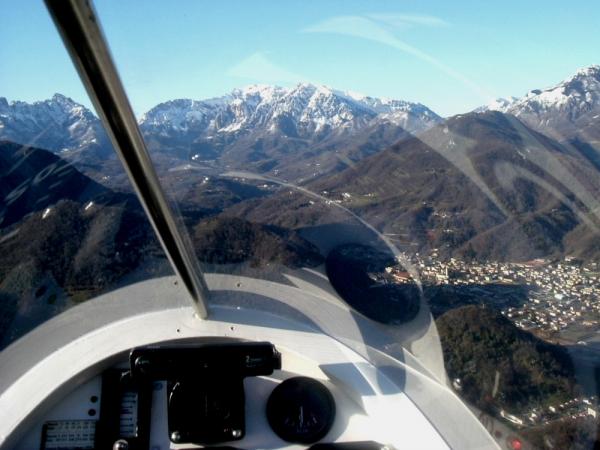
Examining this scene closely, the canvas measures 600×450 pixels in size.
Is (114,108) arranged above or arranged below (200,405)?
above

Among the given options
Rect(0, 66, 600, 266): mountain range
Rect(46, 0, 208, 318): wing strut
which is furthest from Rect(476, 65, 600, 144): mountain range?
Rect(46, 0, 208, 318): wing strut

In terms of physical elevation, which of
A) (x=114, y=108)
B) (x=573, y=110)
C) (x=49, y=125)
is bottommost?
(x=114, y=108)

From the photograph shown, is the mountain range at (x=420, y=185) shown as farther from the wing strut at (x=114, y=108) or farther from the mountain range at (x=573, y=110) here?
the mountain range at (x=573, y=110)

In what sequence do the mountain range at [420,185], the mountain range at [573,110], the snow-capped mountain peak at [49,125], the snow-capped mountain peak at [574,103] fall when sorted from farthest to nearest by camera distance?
the snow-capped mountain peak at [574,103], the mountain range at [573,110], the mountain range at [420,185], the snow-capped mountain peak at [49,125]

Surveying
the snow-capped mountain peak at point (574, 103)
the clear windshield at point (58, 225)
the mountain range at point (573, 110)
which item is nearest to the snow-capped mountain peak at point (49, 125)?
the clear windshield at point (58, 225)

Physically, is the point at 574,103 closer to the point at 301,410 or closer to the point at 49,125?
the point at 301,410

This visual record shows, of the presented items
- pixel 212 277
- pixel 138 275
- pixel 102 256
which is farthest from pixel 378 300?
pixel 102 256

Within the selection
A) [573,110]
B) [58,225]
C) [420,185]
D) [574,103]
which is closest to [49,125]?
[58,225]

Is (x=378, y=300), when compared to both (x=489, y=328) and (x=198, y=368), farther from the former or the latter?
(x=198, y=368)
